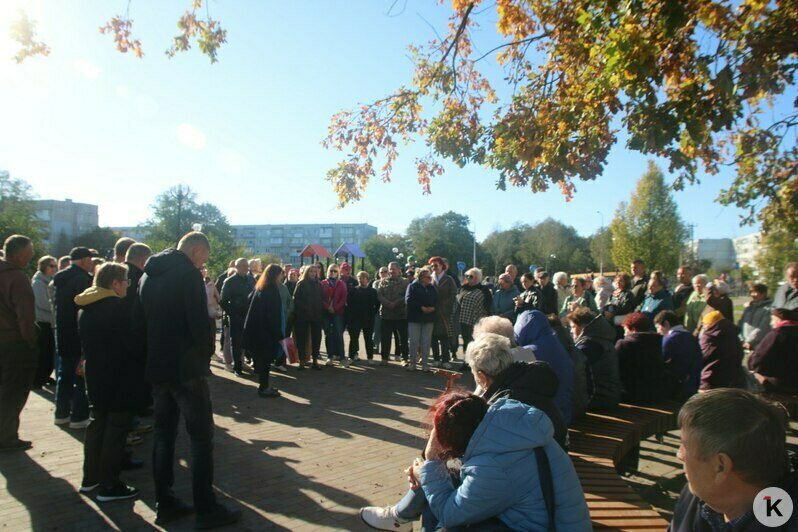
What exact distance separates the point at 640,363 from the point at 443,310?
17.5 ft

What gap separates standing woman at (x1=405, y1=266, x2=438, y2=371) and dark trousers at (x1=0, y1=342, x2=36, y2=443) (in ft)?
20.9

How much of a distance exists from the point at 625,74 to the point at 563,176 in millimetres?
1942

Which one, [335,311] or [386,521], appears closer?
[386,521]

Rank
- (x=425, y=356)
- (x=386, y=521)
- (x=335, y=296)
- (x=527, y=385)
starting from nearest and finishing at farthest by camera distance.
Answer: (x=527, y=385), (x=386, y=521), (x=425, y=356), (x=335, y=296)

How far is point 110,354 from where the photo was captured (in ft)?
14.3

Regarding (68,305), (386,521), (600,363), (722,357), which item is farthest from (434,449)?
(68,305)

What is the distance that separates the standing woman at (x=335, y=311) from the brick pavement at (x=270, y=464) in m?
2.64

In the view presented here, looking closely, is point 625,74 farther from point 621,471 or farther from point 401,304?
point 401,304

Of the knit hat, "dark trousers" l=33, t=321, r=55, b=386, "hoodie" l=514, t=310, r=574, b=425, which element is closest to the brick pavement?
"dark trousers" l=33, t=321, r=55, b=386

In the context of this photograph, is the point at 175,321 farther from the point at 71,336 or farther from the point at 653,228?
the point at 653,228

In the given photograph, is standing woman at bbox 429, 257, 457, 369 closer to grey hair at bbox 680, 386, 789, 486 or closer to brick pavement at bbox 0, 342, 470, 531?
brick pavement at bbox 0, 342, 470, 531

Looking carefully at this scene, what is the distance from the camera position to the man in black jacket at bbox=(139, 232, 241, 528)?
3842 millimetres

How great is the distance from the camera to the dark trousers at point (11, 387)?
549cm

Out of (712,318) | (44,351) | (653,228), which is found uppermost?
→ (653,228)
